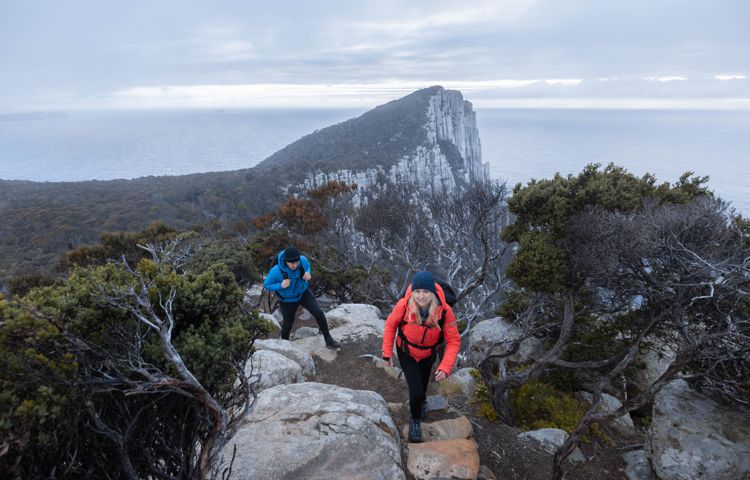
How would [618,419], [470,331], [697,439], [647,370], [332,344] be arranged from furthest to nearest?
[470,331], [647,370], [332,344], [618,419], [697,439]

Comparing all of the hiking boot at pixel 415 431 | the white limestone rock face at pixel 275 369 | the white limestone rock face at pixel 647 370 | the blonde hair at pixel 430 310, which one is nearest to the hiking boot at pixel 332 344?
the white limestone rock face at pixel 275 369

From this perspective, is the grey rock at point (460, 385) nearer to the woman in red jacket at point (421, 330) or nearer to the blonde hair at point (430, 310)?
the woman in red jacket at point (421, 330)

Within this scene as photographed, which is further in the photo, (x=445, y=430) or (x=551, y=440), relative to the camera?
(x=551, y=440)

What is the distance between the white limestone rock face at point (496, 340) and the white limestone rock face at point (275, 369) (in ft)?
15.9

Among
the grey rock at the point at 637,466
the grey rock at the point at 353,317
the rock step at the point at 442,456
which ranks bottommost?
the grey rock at the point at 637,466

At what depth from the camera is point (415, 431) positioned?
16.2ft

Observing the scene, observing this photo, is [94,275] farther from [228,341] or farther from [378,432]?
[378,432]

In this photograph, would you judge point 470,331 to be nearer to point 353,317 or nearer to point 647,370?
point 353,317

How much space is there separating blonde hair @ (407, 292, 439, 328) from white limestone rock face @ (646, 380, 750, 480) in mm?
3784

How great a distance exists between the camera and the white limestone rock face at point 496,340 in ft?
32.8

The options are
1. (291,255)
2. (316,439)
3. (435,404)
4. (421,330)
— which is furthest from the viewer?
(291,255)

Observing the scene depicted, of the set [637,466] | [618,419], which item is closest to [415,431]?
[637,466]

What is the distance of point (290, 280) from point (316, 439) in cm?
320

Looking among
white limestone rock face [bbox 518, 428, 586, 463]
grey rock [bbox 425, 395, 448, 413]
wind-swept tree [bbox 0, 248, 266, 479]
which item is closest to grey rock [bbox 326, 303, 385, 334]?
grey rock [bbox 425, 395, 448, 413]
